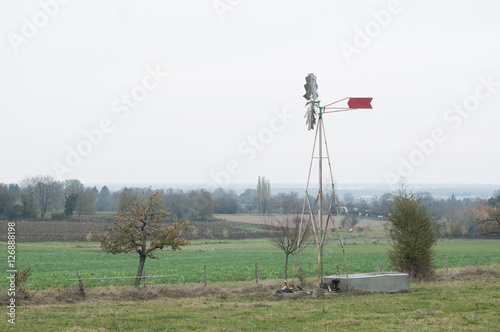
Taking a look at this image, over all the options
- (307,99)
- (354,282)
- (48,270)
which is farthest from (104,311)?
(48,270)

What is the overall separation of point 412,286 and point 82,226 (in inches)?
2755

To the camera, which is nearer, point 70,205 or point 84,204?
point 70,205

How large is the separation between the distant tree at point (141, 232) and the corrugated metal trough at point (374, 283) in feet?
22.9

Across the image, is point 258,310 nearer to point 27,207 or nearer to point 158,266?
point 158,266

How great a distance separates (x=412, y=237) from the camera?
2408 centimetres

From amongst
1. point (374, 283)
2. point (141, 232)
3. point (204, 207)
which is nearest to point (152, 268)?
point (141, 232)

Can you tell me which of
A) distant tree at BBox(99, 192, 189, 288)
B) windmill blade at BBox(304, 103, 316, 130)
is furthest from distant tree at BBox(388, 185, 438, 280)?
distant tree at BBox(99, 192, 189, 288)

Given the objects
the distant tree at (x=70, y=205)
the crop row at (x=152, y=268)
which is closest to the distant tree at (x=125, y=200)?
the crop row at (x=152, y=268)

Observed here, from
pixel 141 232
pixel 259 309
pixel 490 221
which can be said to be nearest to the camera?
pixel 259 309

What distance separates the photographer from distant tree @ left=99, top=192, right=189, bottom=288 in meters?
21.2

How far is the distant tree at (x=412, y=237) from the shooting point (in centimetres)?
2392

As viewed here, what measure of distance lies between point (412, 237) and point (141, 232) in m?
13.5

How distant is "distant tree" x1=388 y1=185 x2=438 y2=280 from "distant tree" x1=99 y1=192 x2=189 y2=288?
1101cm

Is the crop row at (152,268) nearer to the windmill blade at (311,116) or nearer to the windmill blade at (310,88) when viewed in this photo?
the windmill blade at (311,116)
